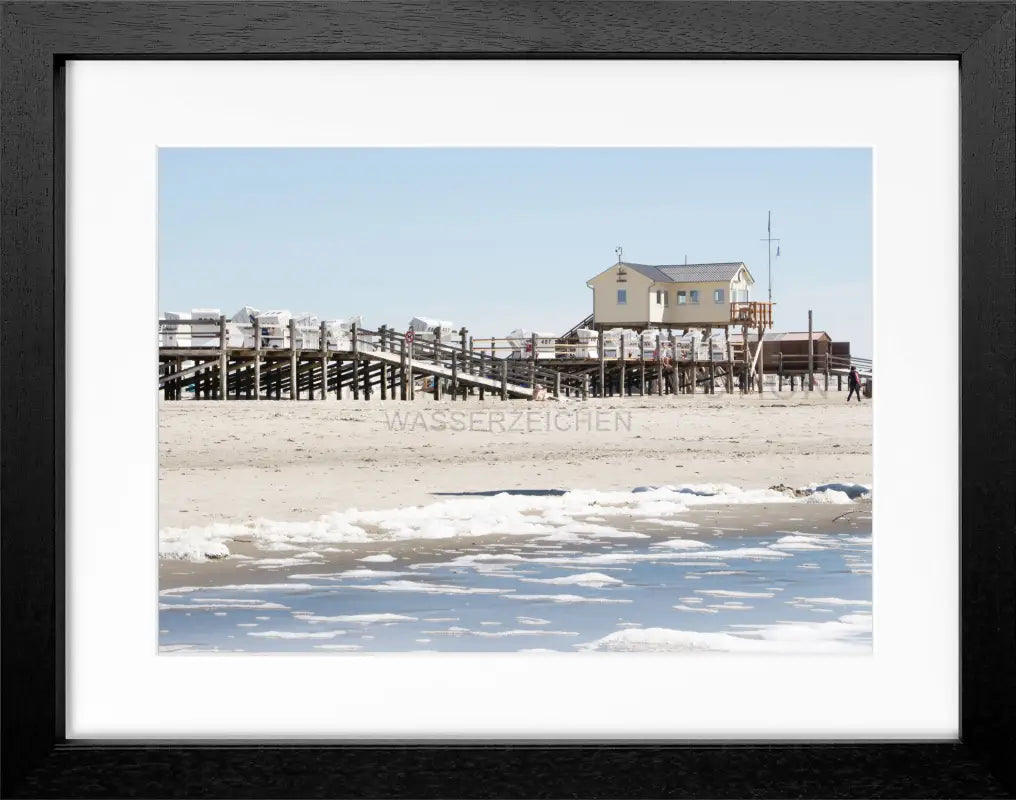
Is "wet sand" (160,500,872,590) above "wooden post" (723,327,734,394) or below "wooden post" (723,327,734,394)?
below

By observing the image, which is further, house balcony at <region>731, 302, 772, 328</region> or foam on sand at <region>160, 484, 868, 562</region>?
foam on sand at <region>160, 484, 868, 562</region>

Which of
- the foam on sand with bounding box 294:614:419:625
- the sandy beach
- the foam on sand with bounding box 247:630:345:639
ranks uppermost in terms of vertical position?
the sandy beach

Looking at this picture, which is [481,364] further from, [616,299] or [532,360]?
[616,299]

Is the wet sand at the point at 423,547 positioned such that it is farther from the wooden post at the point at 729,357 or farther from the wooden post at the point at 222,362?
the wooden post at the point at 222,362

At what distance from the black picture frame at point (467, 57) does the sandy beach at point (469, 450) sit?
2392 millimetres

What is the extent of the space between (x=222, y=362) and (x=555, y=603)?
316cm

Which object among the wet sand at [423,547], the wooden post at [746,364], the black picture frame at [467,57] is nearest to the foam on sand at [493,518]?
the wet sand at [423,547]

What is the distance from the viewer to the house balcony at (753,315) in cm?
431

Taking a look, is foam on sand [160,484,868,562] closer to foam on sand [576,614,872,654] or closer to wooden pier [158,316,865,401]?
wooden pier [158,316,865,401]

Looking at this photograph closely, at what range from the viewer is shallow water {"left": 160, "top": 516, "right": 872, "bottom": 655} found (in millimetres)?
3564

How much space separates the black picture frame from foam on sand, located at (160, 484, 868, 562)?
2.18m

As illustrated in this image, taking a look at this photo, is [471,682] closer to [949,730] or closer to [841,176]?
[949,730]

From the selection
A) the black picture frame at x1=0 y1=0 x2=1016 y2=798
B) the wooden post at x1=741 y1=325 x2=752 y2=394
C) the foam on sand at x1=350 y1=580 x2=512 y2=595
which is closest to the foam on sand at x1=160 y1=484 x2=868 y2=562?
the foam on sand at x1=350 y1=580 x2=512 y2=595

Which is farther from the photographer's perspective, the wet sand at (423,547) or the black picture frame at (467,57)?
the wet sand at (423,547)
